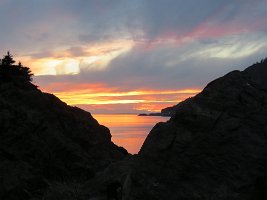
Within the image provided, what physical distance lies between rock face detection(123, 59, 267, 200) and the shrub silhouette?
10376mm

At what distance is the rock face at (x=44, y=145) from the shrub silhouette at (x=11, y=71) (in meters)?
0.07

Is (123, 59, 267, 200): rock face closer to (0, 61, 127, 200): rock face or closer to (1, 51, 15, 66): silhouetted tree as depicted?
(0, 61, 127, 200): rock face

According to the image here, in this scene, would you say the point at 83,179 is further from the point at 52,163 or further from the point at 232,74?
the point at 232,74

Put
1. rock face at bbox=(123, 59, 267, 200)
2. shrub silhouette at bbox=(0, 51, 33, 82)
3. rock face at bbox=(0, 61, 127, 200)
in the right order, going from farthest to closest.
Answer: shrub silhouette at bbox=(0, 51, 33, 82) → rock face at bbox=(0, 61, 127, 200) → rock face at bbox=(123, 59, 267, 200)

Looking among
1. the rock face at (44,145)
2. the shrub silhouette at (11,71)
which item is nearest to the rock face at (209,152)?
the rock face at (44,145)

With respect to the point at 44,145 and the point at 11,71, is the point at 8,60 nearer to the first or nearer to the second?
the point at 11,71

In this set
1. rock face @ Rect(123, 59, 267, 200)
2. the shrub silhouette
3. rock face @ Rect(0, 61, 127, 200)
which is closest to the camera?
rock face @ Rect(123, 59, 267, 200)

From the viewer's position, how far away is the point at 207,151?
9.98m

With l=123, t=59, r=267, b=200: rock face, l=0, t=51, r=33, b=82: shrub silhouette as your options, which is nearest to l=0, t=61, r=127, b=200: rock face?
l=0, t=51, r=33, b=82: shrub silhouette

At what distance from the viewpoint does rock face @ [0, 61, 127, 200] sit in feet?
44.2

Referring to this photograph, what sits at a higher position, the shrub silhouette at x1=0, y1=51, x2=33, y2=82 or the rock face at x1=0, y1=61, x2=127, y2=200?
the shrub silhouette at x1=0, y1=51, x2=33, y2=82

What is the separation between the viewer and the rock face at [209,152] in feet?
31.4

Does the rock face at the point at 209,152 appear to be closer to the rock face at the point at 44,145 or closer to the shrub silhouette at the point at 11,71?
the rock face at the point at 44,145

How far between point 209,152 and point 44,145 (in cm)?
761
